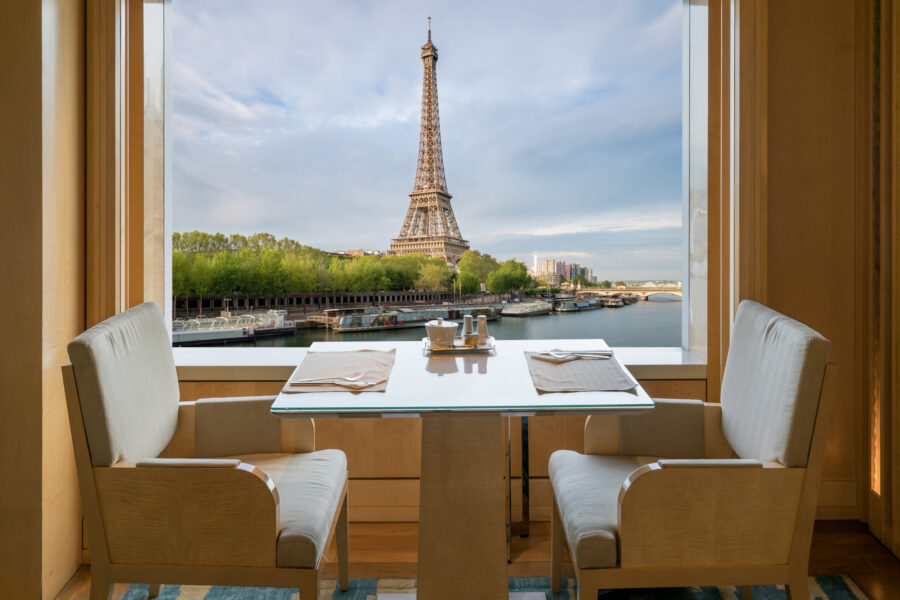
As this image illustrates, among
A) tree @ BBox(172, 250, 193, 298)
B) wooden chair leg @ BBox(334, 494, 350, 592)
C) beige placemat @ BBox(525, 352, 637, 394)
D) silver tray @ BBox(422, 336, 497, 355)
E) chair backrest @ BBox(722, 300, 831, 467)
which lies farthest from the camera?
tree @ BBox(172, 250, 193, 298)

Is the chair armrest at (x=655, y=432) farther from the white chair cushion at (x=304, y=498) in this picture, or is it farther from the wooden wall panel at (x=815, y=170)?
the white chair cushion at (x=304, y=498)

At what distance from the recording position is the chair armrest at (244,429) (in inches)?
64.7

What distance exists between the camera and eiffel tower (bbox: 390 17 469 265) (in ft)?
8.01

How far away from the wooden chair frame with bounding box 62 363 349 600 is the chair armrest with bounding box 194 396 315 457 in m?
0.41

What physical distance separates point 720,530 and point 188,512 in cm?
123

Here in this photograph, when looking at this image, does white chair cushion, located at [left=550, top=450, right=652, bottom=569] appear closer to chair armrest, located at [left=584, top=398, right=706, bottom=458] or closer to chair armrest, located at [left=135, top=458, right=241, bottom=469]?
chair armrest, located at [left=584, top=398, right=706, bottom=458]

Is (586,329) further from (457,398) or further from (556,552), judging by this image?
(457,398)

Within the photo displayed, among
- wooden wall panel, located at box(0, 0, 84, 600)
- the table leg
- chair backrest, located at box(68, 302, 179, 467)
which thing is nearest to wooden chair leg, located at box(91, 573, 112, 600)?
chair backrest, located at box(68, 302, 179, 467)

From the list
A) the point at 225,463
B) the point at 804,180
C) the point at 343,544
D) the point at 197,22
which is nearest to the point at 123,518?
the point at 225,463

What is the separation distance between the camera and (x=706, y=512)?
1.19 m

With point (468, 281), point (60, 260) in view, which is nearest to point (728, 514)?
point (468, 281)

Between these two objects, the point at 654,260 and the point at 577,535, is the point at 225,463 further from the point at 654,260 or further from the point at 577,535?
the point at 654,260

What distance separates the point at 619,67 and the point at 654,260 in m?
0.92

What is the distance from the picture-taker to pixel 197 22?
2.31 m
